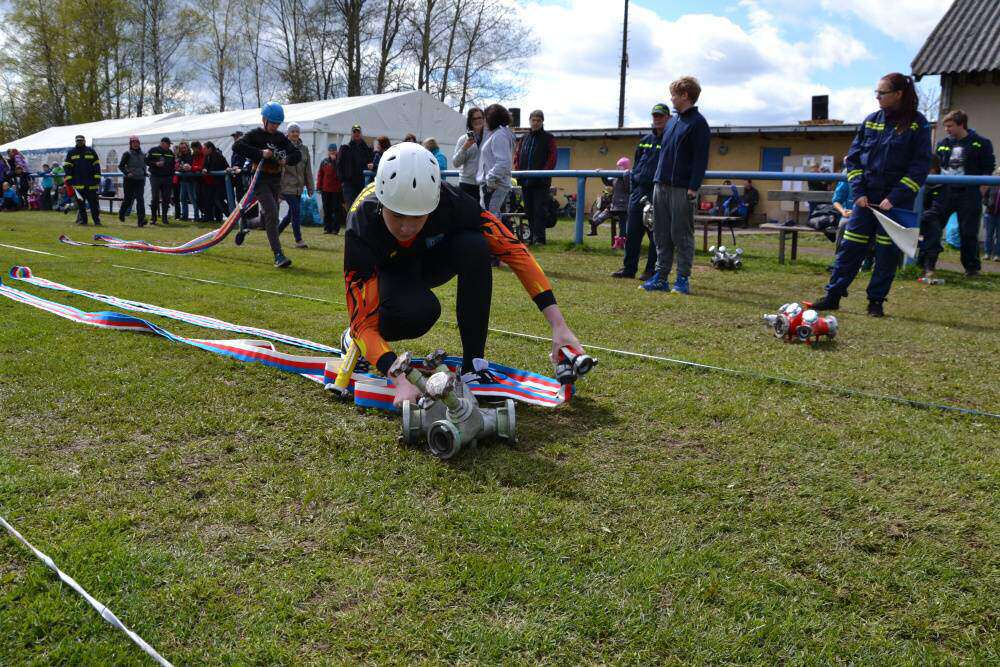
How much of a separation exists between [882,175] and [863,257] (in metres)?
0.74

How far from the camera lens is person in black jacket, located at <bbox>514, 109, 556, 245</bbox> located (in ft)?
45.2

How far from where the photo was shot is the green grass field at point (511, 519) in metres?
2.15

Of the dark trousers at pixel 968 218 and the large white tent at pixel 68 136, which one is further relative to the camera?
the large white tent at pixel 68 136

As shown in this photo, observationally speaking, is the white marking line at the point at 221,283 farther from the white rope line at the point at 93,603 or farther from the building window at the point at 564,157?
the building window at the point at 564,157

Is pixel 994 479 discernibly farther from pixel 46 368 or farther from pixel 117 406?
pixel 46 368

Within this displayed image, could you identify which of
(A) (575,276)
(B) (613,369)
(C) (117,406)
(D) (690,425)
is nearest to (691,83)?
(A) (575,276)

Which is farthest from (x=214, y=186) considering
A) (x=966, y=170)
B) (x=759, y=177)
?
(x=966, y=170)

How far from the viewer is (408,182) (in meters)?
3.60

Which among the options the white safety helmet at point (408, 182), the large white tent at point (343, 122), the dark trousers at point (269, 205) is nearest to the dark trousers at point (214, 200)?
the large white tent at point (343, 122)

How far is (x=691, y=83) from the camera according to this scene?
791 cm

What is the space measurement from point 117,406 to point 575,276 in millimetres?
6597

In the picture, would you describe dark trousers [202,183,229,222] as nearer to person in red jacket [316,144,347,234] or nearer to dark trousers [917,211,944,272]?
person in red jacket [316,144,347,234]

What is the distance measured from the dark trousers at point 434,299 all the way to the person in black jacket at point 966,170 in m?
8.44

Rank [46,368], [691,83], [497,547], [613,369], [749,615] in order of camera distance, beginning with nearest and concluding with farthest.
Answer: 1. [749,615]
2. [497,547]
3. [46,368]
4. [613,369]
5. [691,83]
